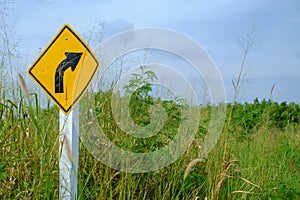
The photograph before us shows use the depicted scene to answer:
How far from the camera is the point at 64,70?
2947mm

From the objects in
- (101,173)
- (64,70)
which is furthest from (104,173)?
(64,70)

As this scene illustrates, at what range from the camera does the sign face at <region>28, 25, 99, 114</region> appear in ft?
9.58

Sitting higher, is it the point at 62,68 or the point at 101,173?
the point at 62,68

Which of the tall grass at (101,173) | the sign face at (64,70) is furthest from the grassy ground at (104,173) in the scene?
the sign face at (64,70)

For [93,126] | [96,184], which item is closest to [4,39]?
[93,126]

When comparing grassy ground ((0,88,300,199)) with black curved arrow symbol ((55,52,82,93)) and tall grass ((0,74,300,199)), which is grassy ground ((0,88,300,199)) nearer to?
tall grass ((0,74,300,199))

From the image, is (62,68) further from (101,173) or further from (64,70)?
(101,173)

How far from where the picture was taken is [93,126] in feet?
11.6

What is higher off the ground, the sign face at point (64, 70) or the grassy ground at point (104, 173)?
the sign face at point (64, 70)

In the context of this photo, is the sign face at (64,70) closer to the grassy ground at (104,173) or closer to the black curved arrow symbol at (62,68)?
the black curved arrow symbol at (62,68)

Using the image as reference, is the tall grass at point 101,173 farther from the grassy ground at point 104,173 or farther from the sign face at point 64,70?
the sign face at point 64,70

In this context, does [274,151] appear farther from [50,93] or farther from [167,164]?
[50,93]

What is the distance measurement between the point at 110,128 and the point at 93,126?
15cm

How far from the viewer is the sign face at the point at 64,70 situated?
115 inches
